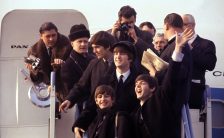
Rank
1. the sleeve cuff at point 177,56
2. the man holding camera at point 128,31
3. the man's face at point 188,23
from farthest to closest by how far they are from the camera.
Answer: the man's face at point 188,23 < the man holding camera at point 128,31 < the sleeve cuff at point 177,56

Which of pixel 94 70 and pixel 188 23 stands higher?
pixel 188 23

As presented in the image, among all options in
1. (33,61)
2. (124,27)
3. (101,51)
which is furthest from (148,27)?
(101,51)

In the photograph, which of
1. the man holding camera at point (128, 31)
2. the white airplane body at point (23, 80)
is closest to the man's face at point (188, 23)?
the man holding camera at point (128, 31)

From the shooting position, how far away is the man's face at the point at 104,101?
553cm

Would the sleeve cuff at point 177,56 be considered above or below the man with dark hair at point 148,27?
below

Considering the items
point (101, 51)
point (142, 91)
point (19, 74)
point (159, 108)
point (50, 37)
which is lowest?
point (159, 108)

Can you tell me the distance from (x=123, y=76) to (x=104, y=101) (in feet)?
0.98

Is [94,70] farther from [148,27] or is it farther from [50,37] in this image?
[148,27]

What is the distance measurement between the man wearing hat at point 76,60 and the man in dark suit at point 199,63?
960 mm

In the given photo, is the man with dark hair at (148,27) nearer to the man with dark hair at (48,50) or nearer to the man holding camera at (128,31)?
the man holding camera at (128,31)

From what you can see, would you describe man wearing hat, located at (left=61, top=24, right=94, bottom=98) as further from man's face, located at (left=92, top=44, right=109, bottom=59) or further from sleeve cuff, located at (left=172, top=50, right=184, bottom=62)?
sleeve cuff, located at (left=172, top=50, right=184, bottom=62)

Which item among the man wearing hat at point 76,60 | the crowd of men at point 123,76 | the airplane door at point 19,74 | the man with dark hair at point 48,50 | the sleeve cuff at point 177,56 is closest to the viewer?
the sleeve cuff at point 177,56

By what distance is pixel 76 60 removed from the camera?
20.0 feet

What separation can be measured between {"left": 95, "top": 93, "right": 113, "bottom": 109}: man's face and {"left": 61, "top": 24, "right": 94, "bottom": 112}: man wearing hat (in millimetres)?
509
